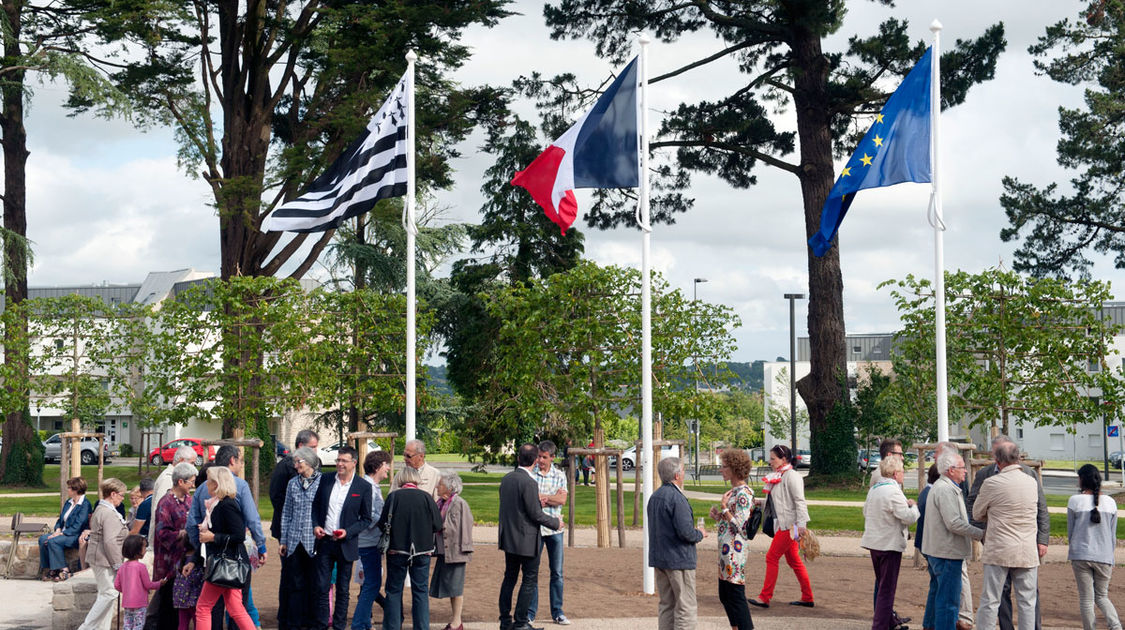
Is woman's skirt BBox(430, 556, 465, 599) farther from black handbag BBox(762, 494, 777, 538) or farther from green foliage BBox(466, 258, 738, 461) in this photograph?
green foliage BBox(466, 258, 738, 461)

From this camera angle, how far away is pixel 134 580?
9.84 metres

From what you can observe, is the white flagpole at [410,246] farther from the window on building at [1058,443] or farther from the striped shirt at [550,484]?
the window on building at [1058,443]

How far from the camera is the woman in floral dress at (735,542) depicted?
9.75 metres

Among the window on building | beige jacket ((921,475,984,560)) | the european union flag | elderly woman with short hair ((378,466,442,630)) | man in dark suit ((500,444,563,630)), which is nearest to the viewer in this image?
beige jacket ((921,475,984,560))

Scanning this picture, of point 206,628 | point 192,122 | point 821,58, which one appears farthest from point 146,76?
point 206,628

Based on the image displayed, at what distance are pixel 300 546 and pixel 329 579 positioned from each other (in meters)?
0.47

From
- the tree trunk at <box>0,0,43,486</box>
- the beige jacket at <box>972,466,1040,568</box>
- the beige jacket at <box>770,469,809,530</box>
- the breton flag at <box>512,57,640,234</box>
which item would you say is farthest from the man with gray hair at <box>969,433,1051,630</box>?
the tree trunk at <box>0,0,43,486</box>

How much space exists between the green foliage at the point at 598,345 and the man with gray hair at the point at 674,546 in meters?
13.9

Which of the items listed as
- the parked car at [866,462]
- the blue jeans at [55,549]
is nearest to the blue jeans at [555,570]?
the blue jeans at [55,549]

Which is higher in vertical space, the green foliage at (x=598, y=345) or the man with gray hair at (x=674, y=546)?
the green foliage at (x=598, y=345)

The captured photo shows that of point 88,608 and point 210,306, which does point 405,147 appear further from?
point 210,306

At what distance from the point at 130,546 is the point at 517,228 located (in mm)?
30714

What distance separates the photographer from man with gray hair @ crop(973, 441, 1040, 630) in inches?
371

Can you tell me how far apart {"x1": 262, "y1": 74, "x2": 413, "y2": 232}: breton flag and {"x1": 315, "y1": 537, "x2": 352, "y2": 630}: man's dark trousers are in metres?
5.48
